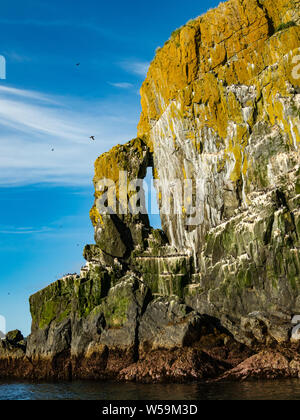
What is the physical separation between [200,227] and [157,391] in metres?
24.8

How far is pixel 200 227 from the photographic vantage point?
197ft

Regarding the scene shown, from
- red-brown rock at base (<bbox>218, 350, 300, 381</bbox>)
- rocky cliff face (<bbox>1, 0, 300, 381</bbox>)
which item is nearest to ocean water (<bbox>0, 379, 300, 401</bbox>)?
red-brown rock at base (<bbox>218, 350, 300, 381</bbox>)

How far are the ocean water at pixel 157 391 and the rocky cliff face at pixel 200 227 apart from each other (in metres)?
4.03

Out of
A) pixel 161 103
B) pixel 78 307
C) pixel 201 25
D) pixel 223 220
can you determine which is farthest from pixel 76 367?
pixel 201 25

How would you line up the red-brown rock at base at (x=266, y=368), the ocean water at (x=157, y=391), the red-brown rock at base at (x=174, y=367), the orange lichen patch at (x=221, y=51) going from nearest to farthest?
the ocean water at (x=157, y=391) < the red-brown rock at base at (x=266, y=368) < the red-brown rock at base at (x=174, y=367) < the orange lichen patch at (x=221, y=51)

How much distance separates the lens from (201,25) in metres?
62.1

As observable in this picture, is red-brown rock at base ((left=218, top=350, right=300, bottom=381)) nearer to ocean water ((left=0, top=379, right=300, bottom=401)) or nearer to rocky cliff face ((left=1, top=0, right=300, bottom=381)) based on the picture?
ocean water ((left=0, top=379, right=300, bottom=401))

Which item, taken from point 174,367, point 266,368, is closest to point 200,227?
point 174,367

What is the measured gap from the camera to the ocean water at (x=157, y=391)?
34625 mm

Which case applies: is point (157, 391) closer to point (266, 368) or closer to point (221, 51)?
point (266, 368)

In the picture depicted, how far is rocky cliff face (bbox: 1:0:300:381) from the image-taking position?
49.5m

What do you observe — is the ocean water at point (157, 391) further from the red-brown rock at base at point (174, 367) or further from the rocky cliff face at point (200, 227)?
the rocky cliff face at point (200, 227)

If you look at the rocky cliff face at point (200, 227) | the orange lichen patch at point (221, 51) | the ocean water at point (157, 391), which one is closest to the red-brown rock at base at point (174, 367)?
the rocky cliff face at point (200, 227)

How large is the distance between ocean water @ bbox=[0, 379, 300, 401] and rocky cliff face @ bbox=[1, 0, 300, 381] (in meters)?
4.03
